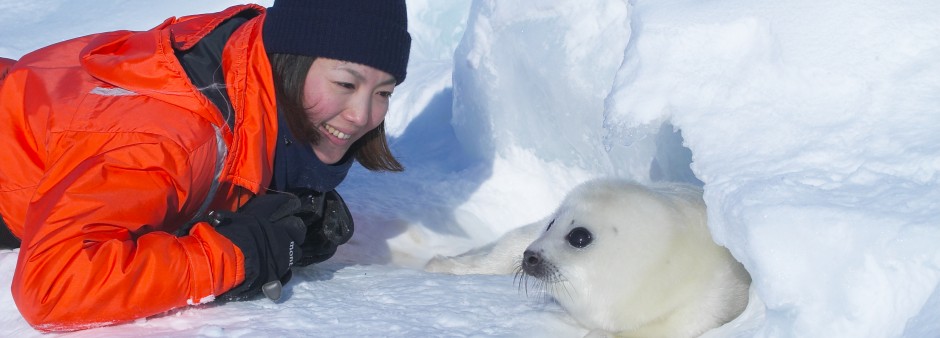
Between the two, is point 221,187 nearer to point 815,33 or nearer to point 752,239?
point 752,239

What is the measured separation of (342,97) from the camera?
1.91 meters

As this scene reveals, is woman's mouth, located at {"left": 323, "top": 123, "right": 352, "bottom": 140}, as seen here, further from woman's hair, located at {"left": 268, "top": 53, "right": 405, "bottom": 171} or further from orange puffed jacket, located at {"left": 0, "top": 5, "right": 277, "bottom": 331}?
orange puffed jacket, located at {"left": 0, "top": 5, "right": 277, "bottom": 331}

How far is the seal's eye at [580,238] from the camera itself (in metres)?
1.93

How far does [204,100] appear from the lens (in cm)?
171

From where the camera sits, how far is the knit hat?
1889 mm

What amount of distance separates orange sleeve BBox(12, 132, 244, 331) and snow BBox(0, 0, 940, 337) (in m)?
0.08

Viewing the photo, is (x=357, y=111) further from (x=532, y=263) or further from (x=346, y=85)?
(x=532, y=263)

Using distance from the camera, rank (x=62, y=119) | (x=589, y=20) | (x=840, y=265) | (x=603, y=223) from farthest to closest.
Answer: (x=589, y=20) < (x=603, y=223) < (x=62, y=119) < (x=840, y=265)

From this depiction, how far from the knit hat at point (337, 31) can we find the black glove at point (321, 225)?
0.43 metres

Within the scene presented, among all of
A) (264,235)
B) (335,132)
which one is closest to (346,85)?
(335,132)

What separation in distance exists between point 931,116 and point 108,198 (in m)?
1.46

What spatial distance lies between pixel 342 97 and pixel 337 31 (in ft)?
0.47

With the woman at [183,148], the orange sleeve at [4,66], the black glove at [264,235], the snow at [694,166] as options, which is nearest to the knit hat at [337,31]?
the woman at [183,148]

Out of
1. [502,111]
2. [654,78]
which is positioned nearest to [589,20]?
[502,111]
